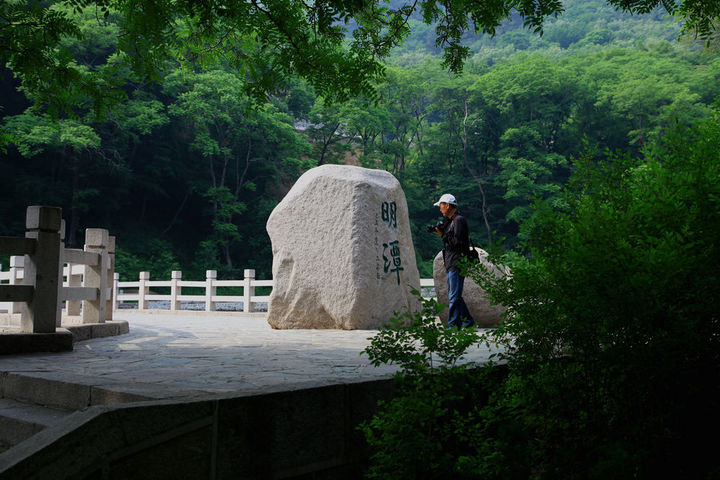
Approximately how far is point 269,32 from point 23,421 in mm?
2957

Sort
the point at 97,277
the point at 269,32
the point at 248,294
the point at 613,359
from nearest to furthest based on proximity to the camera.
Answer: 1. the point at 613,359
2. the point at 269,32
3. the point at 97,277
4. the point at 248,294

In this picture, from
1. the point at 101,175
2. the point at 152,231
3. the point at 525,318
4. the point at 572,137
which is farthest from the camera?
the point at 572,137

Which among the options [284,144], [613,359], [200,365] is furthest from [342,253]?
[284,144]

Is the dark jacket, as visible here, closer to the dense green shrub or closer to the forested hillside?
the dense green shrub

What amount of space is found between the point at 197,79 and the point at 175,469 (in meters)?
28.6

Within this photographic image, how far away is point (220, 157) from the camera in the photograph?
107ft

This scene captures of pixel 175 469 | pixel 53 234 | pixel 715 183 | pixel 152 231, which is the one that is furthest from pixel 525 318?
pixel 152 231

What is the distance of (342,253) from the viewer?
27.4 feet

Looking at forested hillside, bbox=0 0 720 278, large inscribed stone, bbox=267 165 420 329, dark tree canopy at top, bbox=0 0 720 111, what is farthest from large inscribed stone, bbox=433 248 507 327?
forested hillside, bbox=0 0 720 278

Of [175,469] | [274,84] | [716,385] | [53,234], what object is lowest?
[175,469]

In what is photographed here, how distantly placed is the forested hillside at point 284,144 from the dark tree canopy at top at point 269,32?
71.5 feet

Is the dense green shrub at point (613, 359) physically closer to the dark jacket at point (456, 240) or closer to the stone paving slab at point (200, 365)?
the stone paving slab at point (200, 365)

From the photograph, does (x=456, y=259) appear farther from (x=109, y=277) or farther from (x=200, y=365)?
(x=109, y=277)

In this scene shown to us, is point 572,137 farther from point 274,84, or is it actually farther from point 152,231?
point 274,84
